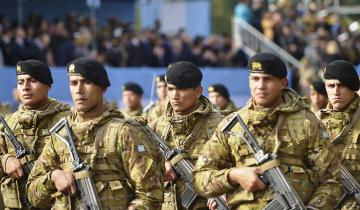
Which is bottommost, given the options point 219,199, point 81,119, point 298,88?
point 298,88

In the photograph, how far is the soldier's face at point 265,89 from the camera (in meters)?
8.26

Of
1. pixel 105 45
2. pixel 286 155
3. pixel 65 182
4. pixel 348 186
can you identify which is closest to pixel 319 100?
pixel 348 186

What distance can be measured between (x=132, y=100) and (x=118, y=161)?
8.78 meters

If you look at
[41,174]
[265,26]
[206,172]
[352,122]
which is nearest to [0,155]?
[41,174]

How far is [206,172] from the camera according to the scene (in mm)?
8367

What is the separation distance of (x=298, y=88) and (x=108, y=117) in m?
19.4

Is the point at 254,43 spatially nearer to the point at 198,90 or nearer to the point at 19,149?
the point at 198,90

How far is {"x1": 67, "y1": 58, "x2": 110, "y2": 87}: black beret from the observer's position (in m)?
8.20

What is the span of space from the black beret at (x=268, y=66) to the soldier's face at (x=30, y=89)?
2.50m

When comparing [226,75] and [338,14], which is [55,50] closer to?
[226,75]

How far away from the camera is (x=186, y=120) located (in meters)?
10.4

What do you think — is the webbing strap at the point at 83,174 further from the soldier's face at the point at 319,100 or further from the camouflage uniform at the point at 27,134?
the soldier's face at the point at 319,100

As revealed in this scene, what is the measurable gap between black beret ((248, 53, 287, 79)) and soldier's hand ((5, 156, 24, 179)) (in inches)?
101

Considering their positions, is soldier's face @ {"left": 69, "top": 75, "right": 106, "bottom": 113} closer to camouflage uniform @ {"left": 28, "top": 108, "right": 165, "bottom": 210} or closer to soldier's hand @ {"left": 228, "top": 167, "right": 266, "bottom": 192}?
camouflage uniform @ {"left": 28, "top": 108, "right": 165, "bottom": 210}
